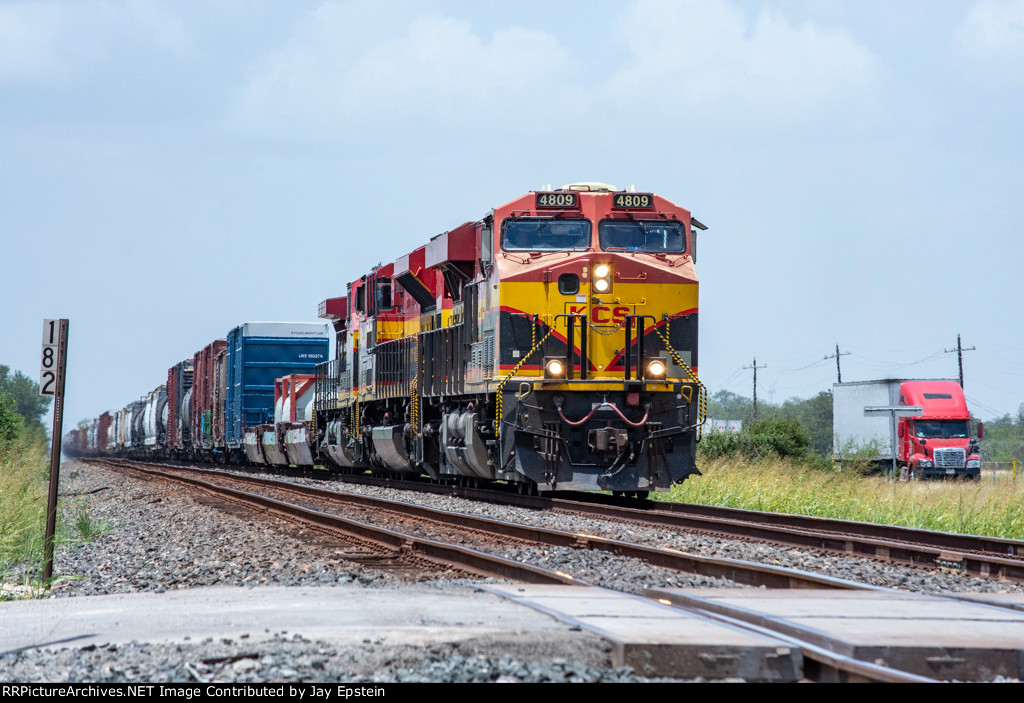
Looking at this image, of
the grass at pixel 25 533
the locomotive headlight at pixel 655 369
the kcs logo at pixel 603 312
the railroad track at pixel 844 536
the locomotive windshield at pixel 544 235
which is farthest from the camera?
the locomotive windshield at pixel 544 235

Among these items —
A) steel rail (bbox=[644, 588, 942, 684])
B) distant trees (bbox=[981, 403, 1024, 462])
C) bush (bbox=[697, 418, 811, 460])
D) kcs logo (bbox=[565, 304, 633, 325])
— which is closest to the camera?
steel rail (bbox=[644, 588, 942, 684])

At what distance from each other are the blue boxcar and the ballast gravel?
38.3ft

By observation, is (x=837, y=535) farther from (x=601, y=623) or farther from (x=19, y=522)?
(x=19, y=522)

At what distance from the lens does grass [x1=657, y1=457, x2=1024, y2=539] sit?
13.4m

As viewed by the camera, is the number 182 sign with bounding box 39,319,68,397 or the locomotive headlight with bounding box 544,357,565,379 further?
the locomotive headlight with bounding box 544,357,565,379

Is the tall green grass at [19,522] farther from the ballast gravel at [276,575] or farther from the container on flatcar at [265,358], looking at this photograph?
the container on flatcar at [265,358]

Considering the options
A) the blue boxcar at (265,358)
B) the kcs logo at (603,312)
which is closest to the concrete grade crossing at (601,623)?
the kcs logo at (603,312)

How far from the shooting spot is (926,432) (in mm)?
36469

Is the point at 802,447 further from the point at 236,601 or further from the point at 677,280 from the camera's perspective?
the point at 236,601

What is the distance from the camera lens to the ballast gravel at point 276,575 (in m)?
4.75

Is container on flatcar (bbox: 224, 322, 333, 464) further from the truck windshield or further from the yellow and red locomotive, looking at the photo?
the truck windshield

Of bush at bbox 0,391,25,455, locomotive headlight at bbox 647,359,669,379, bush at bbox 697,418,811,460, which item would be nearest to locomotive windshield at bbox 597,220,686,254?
locomotive headlight at bbox 647,359,669,379

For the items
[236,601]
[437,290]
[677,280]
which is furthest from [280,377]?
[236,601]
